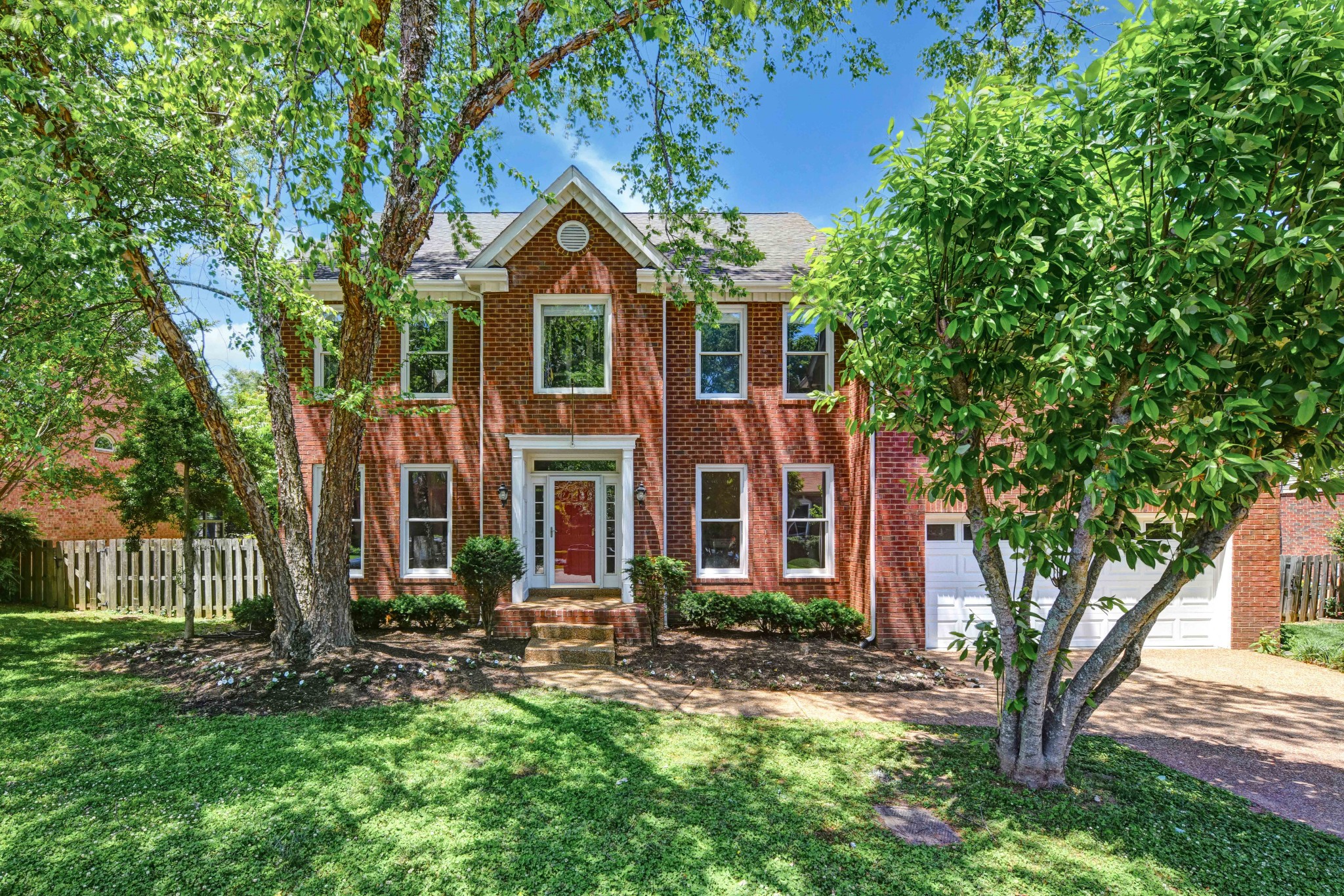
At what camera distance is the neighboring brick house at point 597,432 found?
1027cm

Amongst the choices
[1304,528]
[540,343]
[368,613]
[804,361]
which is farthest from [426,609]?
[1304,528]

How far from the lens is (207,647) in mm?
8328

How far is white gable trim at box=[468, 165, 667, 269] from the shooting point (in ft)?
32.9

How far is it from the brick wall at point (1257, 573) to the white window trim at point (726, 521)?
25.0 feet

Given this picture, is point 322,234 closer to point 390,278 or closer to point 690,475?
point 390,278

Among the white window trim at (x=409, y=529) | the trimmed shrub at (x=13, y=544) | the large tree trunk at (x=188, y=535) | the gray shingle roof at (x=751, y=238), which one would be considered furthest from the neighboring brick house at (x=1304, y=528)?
the trimmed shrub at (x=13, y=544)

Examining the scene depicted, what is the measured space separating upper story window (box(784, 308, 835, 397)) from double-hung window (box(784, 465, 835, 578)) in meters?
1.46

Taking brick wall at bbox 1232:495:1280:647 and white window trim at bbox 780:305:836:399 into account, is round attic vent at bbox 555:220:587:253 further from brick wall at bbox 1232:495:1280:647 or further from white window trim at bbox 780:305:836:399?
brick wall at bbox 1232:495:1280:647

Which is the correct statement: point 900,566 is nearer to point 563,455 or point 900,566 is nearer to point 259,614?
point 563,455

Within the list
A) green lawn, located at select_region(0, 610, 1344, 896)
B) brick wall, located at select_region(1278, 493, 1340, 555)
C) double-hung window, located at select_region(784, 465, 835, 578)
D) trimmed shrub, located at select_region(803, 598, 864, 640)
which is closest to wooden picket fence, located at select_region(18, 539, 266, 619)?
green lawn, located at select_region(0, 610, 1344, 896)

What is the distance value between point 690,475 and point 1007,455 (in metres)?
6.77

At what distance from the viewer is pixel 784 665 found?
8.11 metres

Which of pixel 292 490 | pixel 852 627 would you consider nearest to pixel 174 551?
pixel 292 490

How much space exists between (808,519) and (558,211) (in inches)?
275
